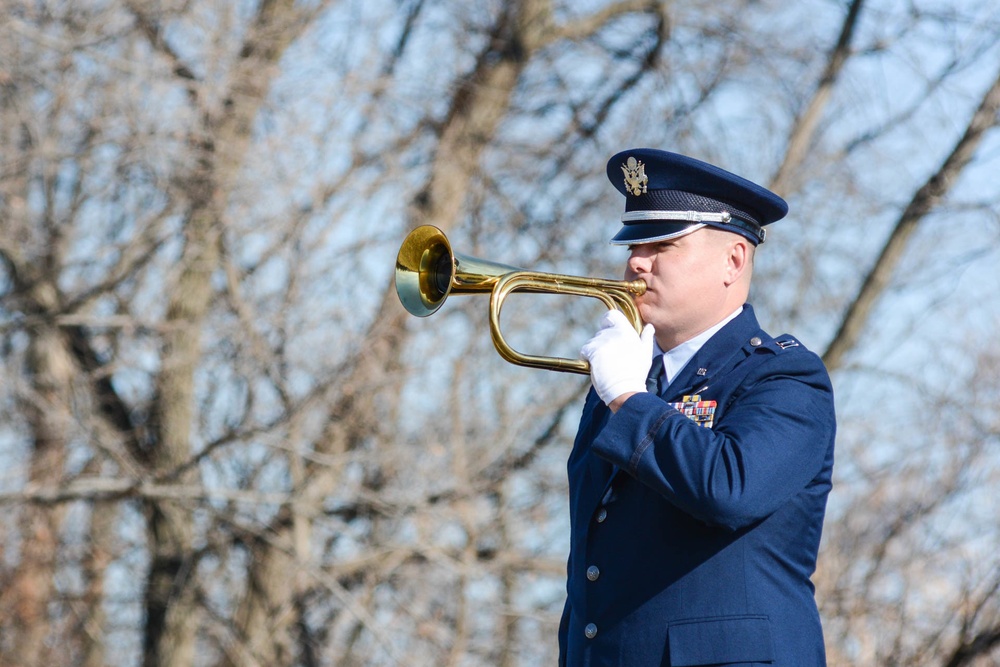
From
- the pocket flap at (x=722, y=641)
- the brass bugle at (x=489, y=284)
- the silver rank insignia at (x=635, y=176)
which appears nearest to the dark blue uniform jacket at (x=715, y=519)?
the pocket flap at (x=722, y=641)

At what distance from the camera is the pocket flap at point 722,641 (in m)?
2.54

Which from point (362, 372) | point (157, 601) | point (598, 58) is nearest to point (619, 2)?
point (598, 58)

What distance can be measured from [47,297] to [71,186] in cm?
76

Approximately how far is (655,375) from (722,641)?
658 mm

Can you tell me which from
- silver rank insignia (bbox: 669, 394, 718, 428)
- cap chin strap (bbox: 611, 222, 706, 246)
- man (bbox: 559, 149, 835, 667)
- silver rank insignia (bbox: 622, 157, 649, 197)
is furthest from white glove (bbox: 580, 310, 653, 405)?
silver rank insignia (bbox: 622, 157, 649, 197)

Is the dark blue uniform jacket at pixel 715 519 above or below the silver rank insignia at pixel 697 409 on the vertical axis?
below

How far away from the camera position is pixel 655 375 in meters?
2.96

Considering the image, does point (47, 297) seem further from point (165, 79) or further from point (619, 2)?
point (619, 2)

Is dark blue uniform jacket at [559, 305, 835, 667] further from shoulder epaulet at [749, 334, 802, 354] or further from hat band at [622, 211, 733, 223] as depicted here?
hat band at [622, 211, 733, 223]

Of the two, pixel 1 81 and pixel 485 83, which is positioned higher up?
pixel 485 83

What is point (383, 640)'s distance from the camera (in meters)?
8.00

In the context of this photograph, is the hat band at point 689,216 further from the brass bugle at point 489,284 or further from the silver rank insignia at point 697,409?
the silver rank insignia at point 697,409

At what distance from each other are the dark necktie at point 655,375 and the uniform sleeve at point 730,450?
249mm

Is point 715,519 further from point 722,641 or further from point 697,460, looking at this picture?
point 722,641
